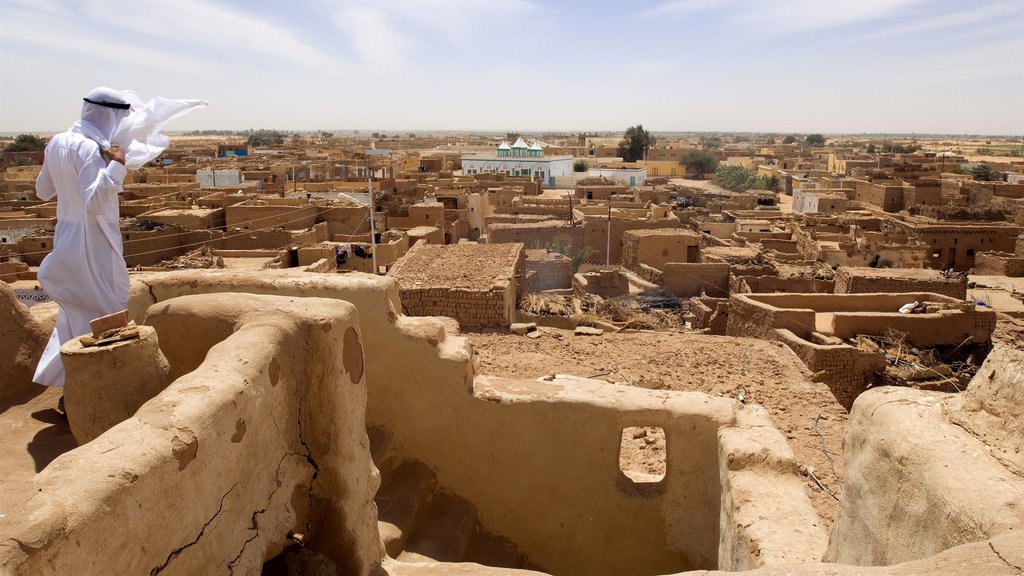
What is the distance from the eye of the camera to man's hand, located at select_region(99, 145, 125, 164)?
3.90 meters

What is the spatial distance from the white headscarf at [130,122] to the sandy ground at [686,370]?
286 cm

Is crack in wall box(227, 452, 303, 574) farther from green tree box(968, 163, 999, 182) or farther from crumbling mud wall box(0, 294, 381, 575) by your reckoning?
green tree box(968, 163, 999, 182)

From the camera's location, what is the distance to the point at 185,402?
2.33m

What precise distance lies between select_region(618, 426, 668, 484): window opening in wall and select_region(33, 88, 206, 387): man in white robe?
3.71m

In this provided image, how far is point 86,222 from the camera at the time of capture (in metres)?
3.91

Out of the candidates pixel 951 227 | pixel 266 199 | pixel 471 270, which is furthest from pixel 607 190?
pixel 471 270

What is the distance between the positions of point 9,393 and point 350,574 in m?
2.19

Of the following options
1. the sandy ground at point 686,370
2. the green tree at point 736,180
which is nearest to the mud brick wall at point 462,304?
the sandy ground at point 686,370

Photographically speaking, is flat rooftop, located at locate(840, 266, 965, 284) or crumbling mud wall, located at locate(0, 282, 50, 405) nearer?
crumbling mud wall, located at locate(0, 282, 50, 405)

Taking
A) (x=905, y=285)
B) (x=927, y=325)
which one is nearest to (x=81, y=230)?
(x=927, y=325)

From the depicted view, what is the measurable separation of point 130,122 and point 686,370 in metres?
5.57

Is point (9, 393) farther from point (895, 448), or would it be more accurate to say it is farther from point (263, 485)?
point (895, 448)

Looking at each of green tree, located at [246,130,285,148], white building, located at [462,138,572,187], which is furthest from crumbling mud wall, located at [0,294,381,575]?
green tree, located at [246,130,285,148]

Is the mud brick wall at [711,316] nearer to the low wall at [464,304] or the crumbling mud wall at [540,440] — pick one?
the low wall at [464,304]
